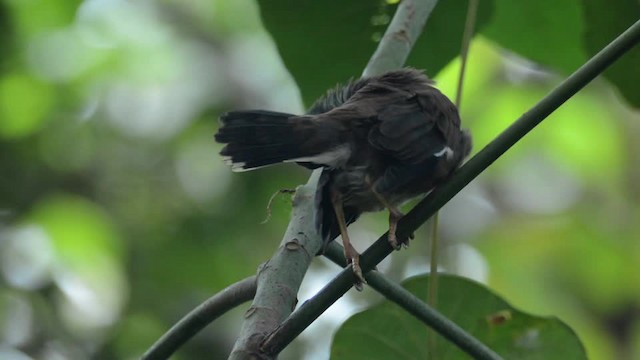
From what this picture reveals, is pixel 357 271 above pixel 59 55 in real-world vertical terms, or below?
below

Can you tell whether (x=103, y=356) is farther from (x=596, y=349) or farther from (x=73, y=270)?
(x=596, y=349)

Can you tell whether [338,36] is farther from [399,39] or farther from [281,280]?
[281,280]

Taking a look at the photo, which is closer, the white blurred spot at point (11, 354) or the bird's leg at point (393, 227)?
the bird's leg at point (393, 227)

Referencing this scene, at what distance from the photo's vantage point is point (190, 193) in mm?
6586

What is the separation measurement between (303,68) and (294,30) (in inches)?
5.1

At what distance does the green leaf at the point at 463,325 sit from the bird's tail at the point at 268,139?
493 mm

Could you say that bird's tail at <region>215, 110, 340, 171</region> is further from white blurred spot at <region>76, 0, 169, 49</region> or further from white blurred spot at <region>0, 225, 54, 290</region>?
white blurred spot at <region>76, 0, 169, 49</region>

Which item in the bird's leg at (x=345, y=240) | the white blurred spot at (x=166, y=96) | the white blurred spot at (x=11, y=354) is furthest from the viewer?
the white blurred spot at (x=166, y=96)

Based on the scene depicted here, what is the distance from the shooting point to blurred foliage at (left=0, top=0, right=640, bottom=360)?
20.0 feet

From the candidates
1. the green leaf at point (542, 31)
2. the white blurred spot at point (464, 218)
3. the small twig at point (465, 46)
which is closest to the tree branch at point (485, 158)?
the small twig at point (465, 46)

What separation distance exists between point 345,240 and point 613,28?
119 cm

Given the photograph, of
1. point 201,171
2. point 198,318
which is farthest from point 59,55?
point 198,318

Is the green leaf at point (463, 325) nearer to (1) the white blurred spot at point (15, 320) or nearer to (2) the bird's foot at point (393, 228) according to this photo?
(2) the bird's foot at point (393, 228)

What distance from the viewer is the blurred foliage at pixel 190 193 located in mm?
6094
